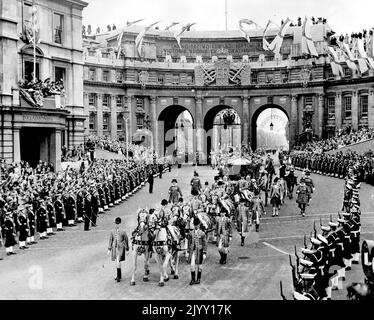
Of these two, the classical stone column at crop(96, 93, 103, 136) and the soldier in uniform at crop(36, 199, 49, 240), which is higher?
the classical stone column at crop(96, 93, 103, 136)

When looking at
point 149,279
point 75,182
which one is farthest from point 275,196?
point 149,279

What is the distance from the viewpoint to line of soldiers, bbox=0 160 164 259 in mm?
19297

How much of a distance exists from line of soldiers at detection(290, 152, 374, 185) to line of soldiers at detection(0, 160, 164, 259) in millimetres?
16129

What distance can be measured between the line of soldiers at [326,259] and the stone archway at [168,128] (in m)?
53.1

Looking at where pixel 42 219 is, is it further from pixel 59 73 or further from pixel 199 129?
pixel 199 129

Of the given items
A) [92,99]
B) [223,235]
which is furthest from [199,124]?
[223,235]

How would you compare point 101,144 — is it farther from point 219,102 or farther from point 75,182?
point 75,182

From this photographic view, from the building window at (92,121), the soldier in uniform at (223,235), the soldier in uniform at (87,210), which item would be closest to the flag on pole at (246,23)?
the building window at (92,121)

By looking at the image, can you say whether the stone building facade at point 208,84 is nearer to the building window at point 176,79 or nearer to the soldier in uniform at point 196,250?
the building window at point 176,79

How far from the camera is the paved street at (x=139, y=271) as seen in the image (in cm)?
1375

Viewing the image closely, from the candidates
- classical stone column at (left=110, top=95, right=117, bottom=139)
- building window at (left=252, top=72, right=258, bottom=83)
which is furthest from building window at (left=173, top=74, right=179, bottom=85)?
building window at (left=252, top=72, right=258, bottom=83)

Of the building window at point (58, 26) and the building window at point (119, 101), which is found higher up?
the building window at point (58, 26)

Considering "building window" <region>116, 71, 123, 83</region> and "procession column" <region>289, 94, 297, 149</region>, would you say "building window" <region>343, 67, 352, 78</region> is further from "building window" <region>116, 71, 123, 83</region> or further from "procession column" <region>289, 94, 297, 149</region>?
"building window" <region>116, 71, 123, 83</region>
